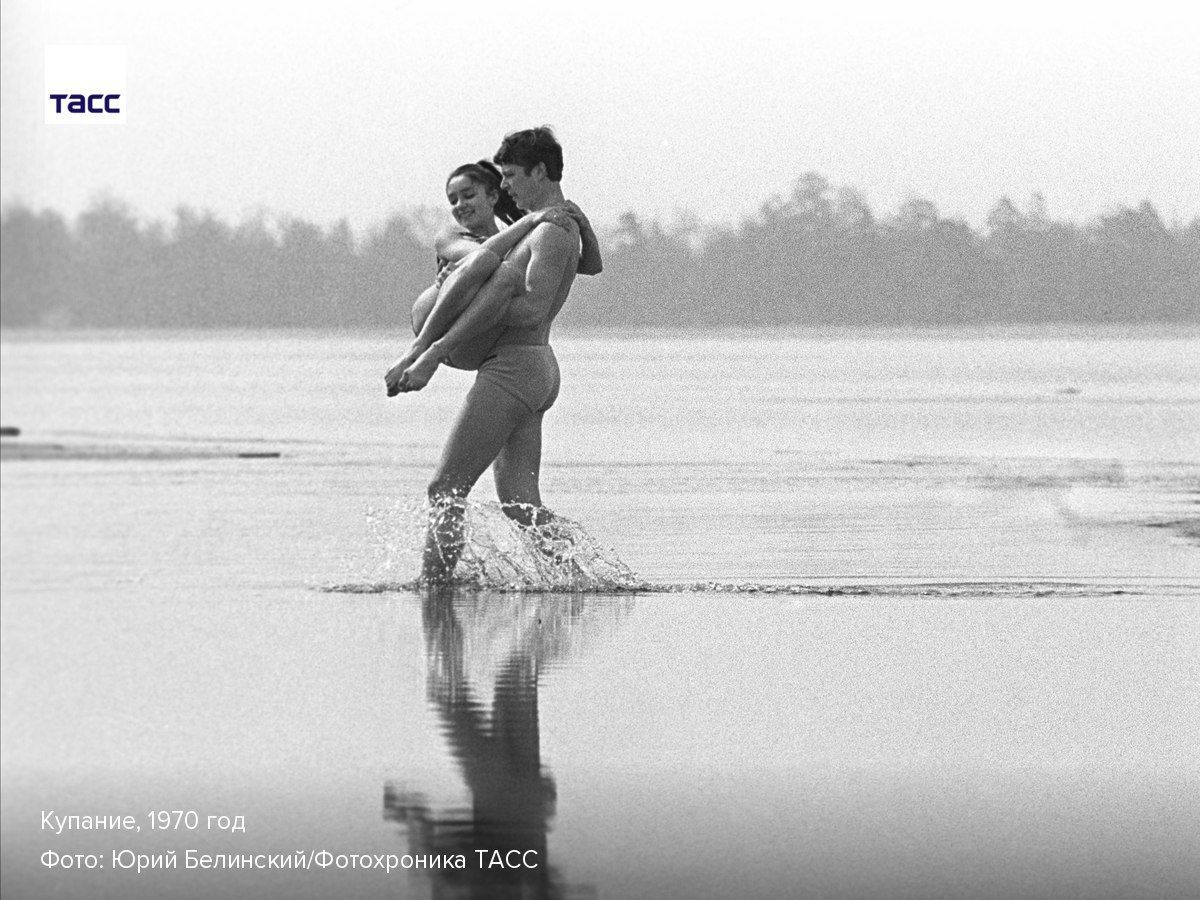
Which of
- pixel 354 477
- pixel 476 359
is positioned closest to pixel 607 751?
pixel 476 359

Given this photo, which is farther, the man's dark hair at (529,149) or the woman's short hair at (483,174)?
the woman's short hair at (483,174)

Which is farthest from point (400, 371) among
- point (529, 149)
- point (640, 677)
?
point (640, 677)

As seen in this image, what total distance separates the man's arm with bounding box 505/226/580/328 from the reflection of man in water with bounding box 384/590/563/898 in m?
1.89

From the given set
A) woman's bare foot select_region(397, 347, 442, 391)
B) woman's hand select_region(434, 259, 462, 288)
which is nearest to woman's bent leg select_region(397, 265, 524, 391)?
woman's bare foot select_region(397, 347, 442, 391)

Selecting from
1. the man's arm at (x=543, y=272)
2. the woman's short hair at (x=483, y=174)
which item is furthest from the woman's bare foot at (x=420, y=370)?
the woman's short hair at (x=483, y=174)

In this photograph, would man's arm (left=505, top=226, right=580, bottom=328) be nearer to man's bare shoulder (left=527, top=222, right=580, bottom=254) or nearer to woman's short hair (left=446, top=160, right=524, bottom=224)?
man's bare shoulder (left=527, top=222, right=580, bottom=254)

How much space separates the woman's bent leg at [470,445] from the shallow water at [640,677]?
317mm

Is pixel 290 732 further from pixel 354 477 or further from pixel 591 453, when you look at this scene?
pixel 591 453

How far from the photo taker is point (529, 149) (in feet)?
29.7

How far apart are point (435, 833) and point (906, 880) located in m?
1.01

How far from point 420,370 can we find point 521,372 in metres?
0.44

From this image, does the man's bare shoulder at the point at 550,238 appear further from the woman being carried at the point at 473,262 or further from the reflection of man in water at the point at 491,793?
the reflection of man in water at the point at 491,793

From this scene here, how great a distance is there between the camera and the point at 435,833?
5.12 m

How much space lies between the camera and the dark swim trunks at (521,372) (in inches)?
356
